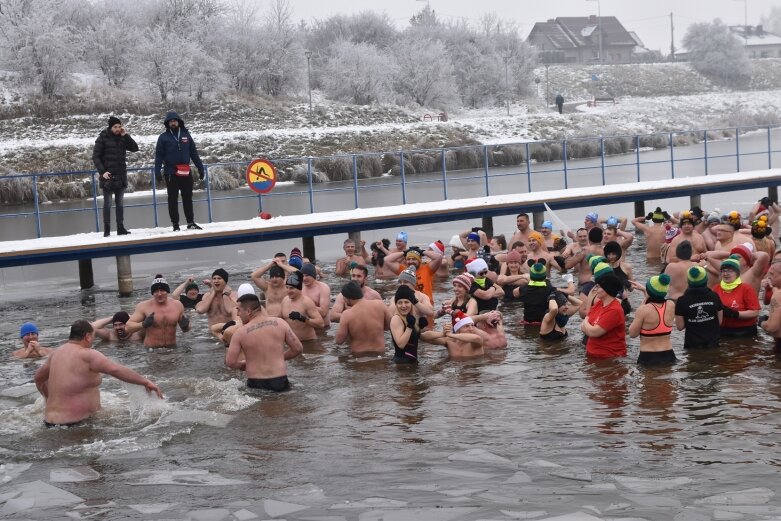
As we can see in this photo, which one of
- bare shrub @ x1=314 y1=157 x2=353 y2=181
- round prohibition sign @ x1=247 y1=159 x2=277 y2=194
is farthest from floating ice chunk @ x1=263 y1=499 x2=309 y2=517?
bare shrub @ x1=314 y1=157 x2=353 y2=181

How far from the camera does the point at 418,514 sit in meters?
7.46

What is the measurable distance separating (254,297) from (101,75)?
56.9 metres

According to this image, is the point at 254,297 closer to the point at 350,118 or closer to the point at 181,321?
the point at 181,321

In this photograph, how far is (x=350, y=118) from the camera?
59812 mm

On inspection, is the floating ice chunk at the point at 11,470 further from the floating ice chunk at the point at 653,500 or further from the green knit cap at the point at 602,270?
the green knit cap at the point at 602,270

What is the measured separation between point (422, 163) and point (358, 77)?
21449mm

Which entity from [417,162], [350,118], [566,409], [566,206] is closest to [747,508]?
[566,409]

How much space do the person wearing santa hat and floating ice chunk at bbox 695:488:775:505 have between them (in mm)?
4592

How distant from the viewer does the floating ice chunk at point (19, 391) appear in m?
11.4

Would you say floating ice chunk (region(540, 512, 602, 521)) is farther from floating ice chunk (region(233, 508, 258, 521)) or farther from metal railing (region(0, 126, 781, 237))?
metal railing (region(0, 126, 781, 237))

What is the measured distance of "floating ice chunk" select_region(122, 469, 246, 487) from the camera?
8.30 metres

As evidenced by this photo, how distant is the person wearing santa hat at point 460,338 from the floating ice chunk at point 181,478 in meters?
3.83

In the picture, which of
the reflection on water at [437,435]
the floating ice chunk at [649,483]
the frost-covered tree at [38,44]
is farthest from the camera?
the frost-covered tree at [38,44]

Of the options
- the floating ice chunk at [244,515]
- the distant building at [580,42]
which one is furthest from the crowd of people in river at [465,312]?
the distant building at [580,42]
